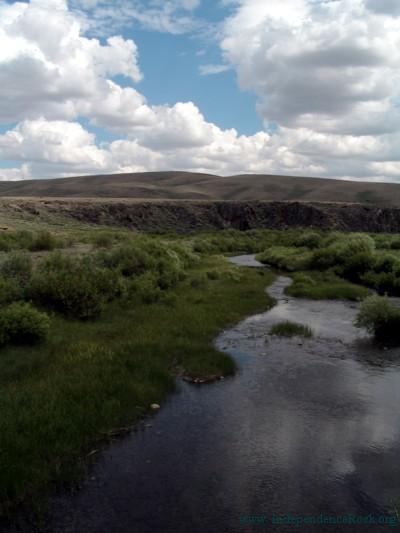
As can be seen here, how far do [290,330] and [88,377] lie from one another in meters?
9.91

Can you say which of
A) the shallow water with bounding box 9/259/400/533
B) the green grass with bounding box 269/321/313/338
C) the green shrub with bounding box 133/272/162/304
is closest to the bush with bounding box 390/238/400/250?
the green shrub with bounding box 133/272/162/304

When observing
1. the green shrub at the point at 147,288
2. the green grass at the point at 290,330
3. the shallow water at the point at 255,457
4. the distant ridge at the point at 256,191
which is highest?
the distant ridge at the point at 256,191

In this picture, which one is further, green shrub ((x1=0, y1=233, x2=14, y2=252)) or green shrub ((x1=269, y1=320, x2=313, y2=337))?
green shrub ((x1=0, y1=233, x2=14, y2=252))

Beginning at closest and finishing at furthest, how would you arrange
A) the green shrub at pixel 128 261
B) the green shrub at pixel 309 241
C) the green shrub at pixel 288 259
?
the green shrub at pixel 128 261 < the green shrub at pixel 288 259 < the green shrub at pixel 309 241

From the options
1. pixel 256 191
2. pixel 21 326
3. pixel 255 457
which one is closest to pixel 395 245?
pixel 21 326

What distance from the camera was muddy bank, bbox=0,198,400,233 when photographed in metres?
91.1

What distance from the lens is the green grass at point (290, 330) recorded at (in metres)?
19.2

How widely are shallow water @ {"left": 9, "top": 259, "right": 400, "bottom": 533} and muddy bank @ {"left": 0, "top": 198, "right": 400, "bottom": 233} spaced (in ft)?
249

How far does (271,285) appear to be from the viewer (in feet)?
110

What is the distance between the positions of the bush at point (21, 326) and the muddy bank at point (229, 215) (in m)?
71.7

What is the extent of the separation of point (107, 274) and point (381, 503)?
17.0 meters

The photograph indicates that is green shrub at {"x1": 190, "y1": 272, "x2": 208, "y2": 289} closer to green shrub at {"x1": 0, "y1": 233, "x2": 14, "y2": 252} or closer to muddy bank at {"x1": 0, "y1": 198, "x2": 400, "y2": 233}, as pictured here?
green shrub at {"x1": 0, "y1": 233, "x2": 14, "y2": 252}

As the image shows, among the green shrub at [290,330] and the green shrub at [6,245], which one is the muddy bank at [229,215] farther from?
the green shrub at [290,330]

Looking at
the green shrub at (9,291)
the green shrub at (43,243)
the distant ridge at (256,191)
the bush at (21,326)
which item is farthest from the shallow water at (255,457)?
the distant ridge at (256,191)
